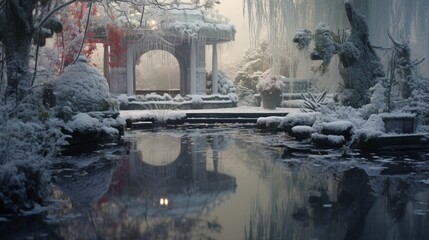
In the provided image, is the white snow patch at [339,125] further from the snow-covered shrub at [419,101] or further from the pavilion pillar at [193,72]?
the pavilion pillar at [193,72]

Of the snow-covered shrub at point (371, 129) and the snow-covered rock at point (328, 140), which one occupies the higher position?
the snow-covered shrub at point (371, 129)

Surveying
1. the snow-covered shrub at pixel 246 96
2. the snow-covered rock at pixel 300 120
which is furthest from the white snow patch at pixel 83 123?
the snow-covered shrub at pixel 246 96

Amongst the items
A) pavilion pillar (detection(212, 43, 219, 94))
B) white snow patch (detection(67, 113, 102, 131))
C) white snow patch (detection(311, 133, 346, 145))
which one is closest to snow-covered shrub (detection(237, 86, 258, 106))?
pavilion pillar (detection(212, 43, 219, 94))

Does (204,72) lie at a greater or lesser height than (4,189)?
greater

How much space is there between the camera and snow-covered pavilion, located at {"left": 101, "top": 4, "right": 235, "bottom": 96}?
78.1 feet

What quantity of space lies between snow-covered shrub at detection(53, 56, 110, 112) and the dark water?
3043 mm

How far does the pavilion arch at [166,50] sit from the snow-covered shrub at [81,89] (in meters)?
11.3

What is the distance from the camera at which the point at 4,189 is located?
17.8 feet

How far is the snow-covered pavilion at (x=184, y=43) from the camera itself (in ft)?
78.1

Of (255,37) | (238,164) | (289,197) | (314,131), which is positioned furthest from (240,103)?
(289,197)

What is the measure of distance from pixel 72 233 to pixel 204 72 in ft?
74.1

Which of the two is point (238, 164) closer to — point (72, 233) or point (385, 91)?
point (72, 233)

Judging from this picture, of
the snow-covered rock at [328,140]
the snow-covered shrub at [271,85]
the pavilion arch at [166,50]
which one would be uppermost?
the pavilion arch at [166,50]

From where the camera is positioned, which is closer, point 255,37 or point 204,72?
point 255,37
